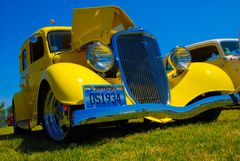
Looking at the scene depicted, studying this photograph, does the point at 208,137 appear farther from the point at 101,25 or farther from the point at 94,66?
the point at 101,25

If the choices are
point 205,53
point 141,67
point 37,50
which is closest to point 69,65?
point 141,67

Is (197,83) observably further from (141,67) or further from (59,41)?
(59,41)

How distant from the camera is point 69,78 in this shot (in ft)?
13.5

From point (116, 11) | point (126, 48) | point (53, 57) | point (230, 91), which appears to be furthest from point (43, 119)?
point (230, 91)

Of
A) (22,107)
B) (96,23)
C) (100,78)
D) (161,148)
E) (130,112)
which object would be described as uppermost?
(96,23)

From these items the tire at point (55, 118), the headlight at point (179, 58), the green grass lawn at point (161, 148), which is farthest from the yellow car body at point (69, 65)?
the headlight at point (179, 58)

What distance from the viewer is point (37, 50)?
6.37 metres

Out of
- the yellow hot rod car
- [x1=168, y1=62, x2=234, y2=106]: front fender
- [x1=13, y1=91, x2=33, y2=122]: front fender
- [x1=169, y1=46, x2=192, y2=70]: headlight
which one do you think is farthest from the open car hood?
[x1=13, y1=91, x2=33, y2=122]: front fender

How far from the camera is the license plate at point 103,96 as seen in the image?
12.7ft

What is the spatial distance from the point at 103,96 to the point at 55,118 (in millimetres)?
1104

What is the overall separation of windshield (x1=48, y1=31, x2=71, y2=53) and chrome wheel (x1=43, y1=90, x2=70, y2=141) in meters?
1.25

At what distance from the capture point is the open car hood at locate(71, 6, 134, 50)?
4926 millimetres

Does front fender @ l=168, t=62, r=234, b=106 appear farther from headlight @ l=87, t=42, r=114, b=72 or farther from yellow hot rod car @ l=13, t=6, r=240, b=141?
headlight @ l=87, t=42, r=114, b=72

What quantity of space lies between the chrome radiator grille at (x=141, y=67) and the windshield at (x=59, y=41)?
1.40 m
